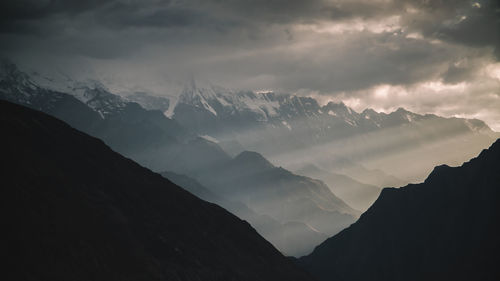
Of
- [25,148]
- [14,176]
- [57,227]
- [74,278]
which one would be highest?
[25,148]

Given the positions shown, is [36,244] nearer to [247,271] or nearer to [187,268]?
[187,268]

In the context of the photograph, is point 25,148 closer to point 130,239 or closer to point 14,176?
point 14,176

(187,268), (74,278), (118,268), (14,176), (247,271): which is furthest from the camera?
(247,271)

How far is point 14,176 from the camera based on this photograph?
155375 millimetres

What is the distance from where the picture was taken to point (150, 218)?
191 meters

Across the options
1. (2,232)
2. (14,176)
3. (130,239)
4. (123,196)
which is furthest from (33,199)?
(123,196)

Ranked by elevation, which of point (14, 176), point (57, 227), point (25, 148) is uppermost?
point (25, 148)

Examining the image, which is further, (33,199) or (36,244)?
(33,199)

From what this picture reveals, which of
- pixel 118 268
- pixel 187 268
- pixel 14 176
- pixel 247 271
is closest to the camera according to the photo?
pixel 118 268

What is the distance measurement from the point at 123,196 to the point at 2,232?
67320 mm

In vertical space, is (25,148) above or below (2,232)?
above

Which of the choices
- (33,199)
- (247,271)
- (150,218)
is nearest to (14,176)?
(33,199)

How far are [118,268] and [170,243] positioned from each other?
127 ft

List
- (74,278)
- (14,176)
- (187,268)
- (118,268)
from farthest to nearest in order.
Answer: (187,268), (14,176), (118,268), (74,278)
